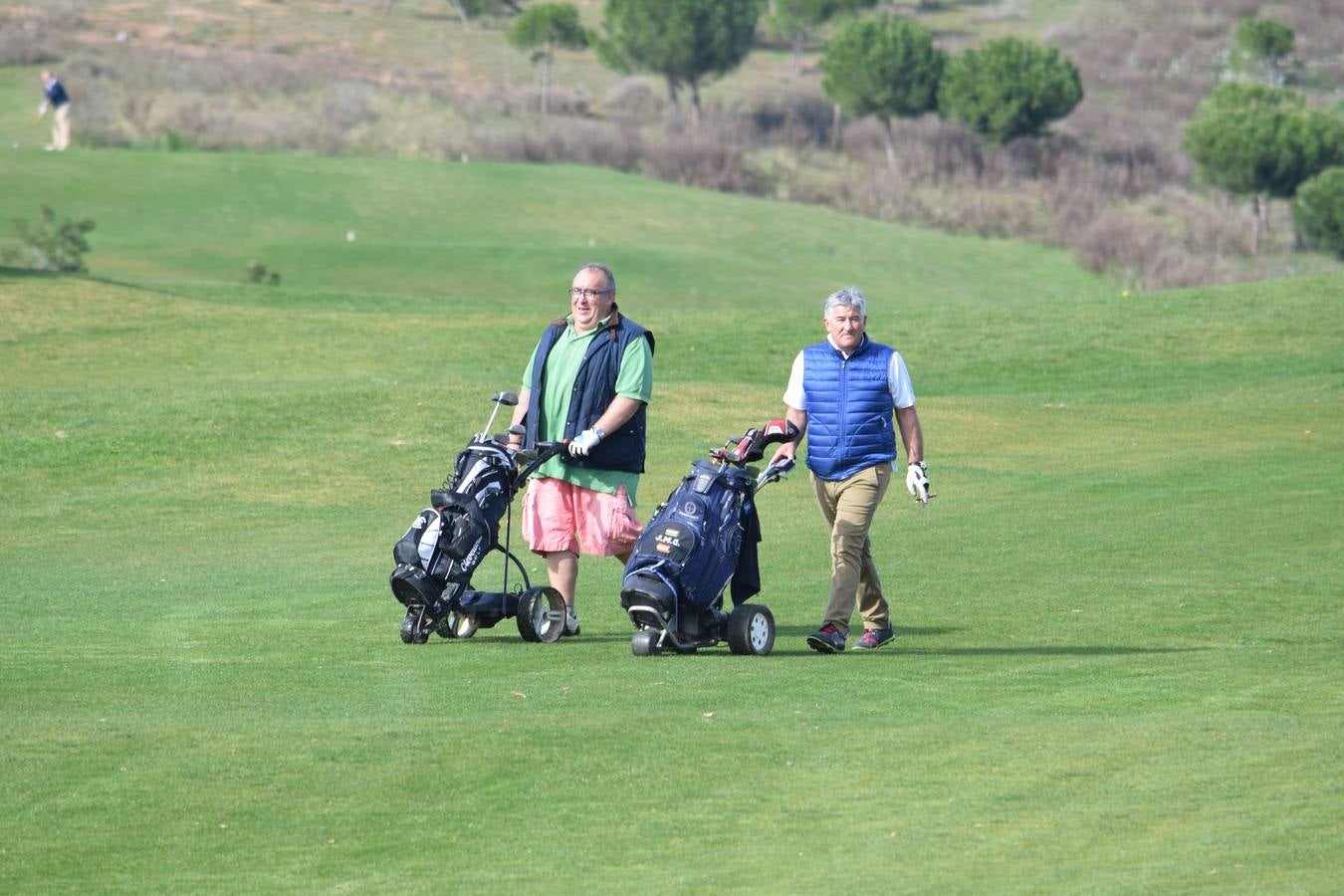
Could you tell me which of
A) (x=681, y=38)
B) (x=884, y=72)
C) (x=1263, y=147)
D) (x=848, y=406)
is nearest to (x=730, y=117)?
(x=681, y=38)

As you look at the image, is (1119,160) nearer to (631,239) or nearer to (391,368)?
(631,239)

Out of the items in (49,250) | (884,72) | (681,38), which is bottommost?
(49,250)

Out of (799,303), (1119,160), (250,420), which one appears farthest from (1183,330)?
(1119,160)

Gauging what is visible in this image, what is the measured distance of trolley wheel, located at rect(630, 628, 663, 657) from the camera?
11.8 m

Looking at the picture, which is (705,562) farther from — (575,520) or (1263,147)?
(1263,147)

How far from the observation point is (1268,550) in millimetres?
16562

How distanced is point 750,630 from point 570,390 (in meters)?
1.75

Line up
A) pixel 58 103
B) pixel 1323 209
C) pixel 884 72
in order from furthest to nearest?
pixel 884 72 < pixel 1323 209 < pixel 58 103

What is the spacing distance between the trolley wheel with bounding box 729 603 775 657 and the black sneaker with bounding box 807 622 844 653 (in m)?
0.26

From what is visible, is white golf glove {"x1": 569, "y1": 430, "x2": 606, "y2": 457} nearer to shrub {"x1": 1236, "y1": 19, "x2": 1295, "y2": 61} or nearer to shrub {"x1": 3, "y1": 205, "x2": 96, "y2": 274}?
shrub {"x1": 3, "y1": 205, "x2": 96, "y2": 274}

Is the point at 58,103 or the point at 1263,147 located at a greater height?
the point at 58,103

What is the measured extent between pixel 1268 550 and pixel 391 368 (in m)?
14.7

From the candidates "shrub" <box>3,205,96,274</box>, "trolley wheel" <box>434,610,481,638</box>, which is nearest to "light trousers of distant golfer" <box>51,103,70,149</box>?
"shrub" <box>3,205,96,274</box>

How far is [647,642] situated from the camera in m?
11.8
